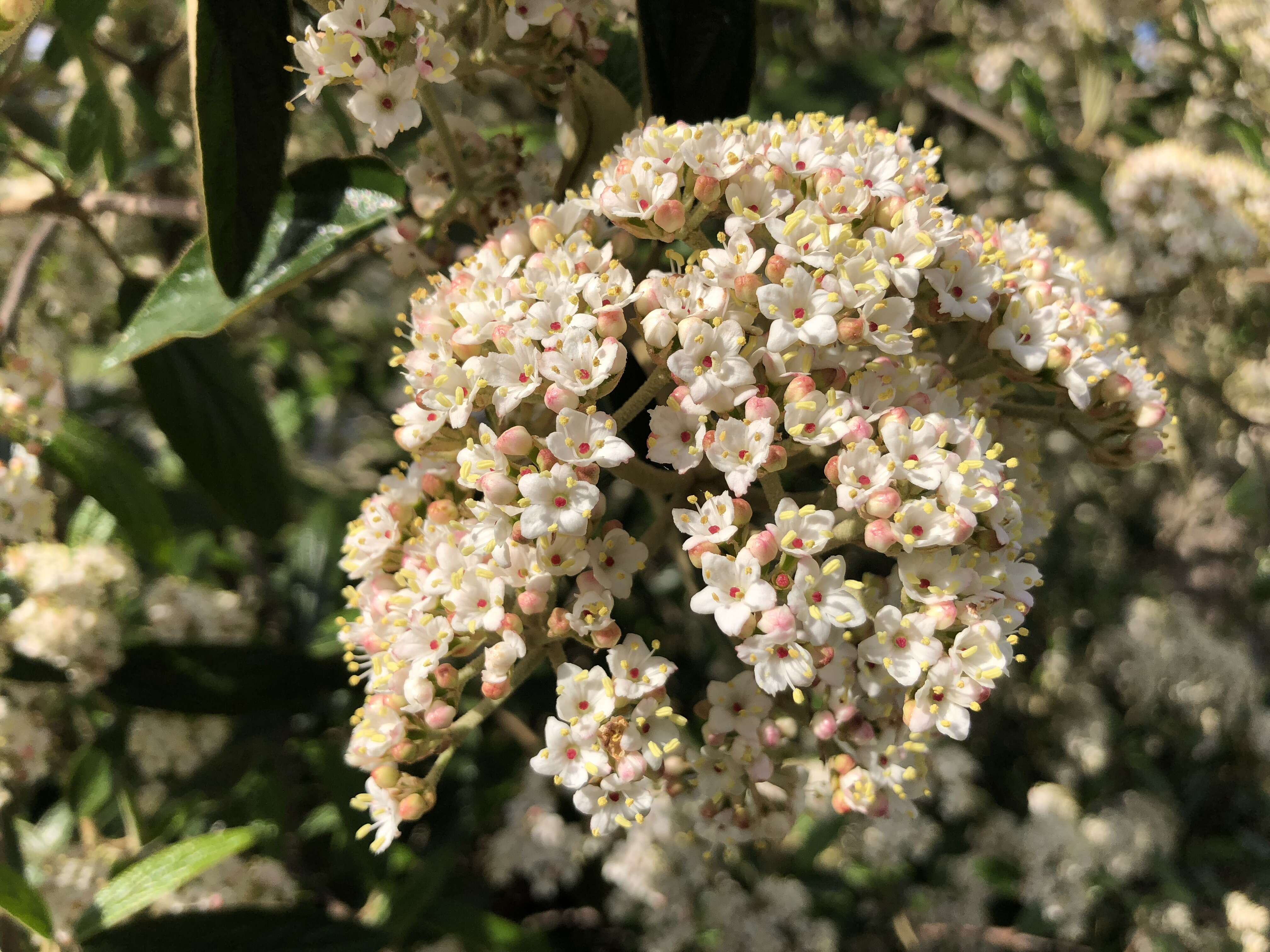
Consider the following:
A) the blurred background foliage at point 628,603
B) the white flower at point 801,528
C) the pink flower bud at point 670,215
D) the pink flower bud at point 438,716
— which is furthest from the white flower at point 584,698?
the blurred background foliage at point 628,603

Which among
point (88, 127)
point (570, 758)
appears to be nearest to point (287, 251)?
point (570, 758)

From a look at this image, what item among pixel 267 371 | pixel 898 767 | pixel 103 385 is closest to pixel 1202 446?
pixel 898 767

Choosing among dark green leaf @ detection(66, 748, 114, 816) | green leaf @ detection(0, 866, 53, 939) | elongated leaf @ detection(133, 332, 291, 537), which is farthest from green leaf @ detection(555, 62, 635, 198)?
dark green leaf @ detection(66, 748, 114, 816)

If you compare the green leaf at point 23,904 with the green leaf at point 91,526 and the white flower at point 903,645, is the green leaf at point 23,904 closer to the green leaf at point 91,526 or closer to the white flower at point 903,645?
the green leaf at point 91,526

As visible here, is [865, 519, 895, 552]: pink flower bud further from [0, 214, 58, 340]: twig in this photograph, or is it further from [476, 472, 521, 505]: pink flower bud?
[0, 214, 58, 340]: twig

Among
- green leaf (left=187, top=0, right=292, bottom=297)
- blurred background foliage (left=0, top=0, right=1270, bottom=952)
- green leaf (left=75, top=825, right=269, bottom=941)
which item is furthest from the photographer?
blurred background foliage (left=0, top=0, right=1270, bottom=952)

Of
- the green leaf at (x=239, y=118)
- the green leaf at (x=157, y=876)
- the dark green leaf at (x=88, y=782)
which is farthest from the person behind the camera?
the dark green leaf at (x=88, y=782)
